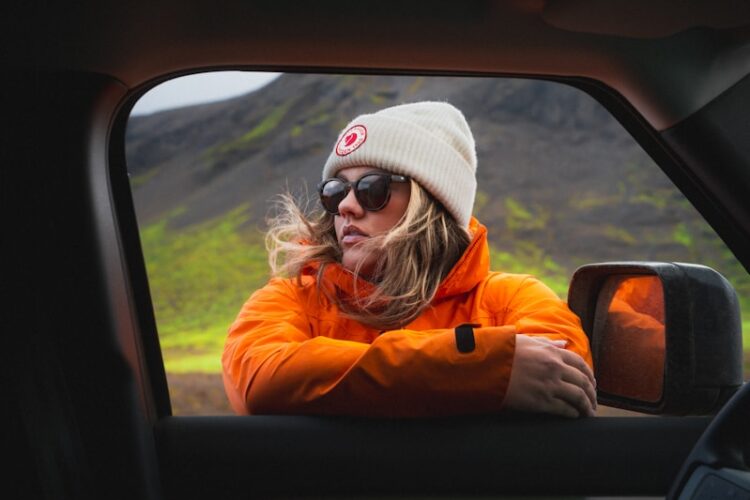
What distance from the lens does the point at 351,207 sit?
2115mm

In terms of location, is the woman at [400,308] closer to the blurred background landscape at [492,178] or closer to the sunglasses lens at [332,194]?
the sunglasses lens at [332,194]

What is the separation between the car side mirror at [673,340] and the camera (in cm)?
164

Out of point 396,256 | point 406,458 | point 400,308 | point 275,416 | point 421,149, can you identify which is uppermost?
point 421,149

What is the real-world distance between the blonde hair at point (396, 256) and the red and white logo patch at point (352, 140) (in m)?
0.18

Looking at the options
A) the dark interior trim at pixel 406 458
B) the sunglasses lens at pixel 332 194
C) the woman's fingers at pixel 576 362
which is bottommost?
the dark interior trim at pixel 406 458

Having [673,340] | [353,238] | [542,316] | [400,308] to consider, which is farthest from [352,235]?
[673,340]

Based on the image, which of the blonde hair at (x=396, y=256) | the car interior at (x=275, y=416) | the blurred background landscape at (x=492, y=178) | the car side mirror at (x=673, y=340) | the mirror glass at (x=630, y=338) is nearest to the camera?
the car interior at (x=275, y=416)

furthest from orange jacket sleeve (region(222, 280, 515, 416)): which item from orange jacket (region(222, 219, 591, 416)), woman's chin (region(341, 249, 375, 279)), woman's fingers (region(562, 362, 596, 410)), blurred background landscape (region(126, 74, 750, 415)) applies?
blurred background landscape (region(126, 74, 750, 415))

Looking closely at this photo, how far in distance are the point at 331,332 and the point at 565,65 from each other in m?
0.86

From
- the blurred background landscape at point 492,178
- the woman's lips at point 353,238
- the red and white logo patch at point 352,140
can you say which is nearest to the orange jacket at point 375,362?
the woman's lips at point 353,238

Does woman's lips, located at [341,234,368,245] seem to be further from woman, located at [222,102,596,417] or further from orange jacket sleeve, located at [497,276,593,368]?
orange jacket sleeve, located at [497,276,593,368]

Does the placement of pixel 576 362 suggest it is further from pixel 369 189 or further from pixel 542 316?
pixel 369 189

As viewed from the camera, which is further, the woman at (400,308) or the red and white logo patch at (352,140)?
the red and white logo patch at (352,140)

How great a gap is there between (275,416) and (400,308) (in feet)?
1.66
